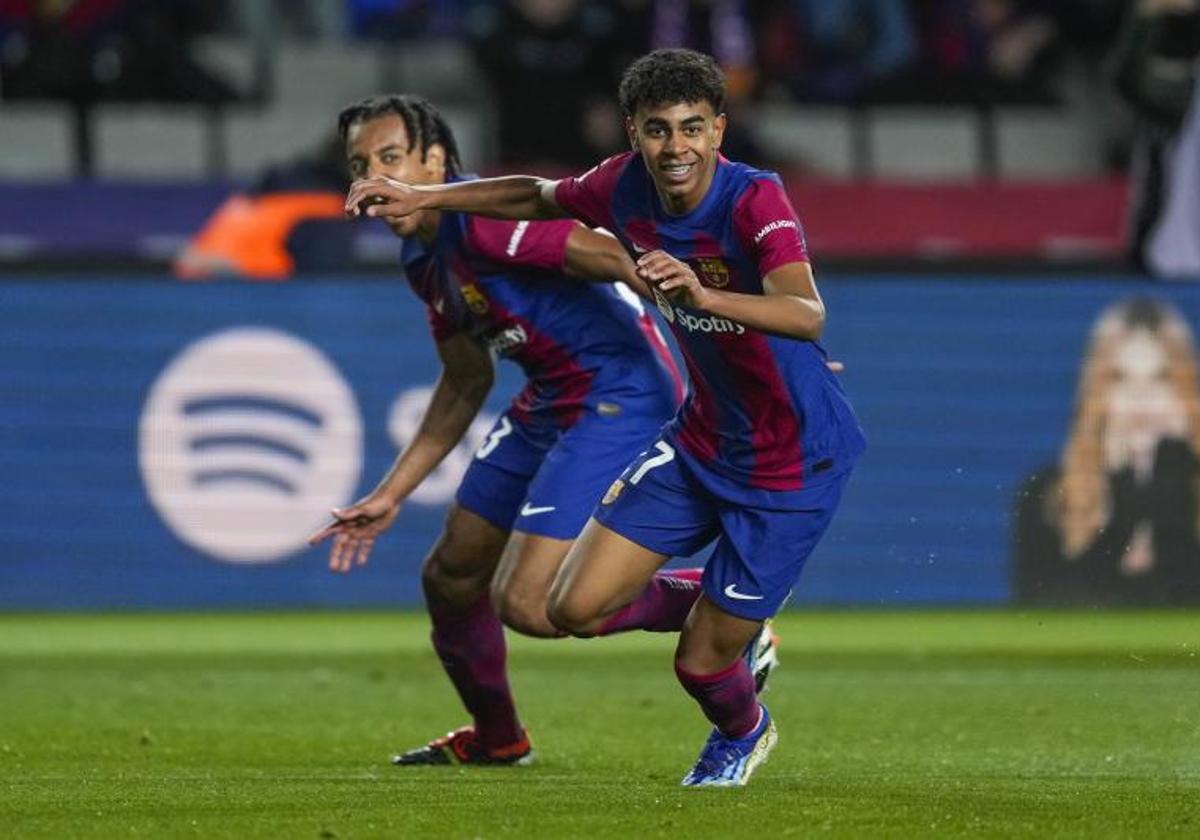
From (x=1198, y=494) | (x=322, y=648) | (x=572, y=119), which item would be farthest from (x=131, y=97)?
(x=1198, y=494)

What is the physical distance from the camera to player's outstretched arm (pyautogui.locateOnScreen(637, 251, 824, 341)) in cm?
705

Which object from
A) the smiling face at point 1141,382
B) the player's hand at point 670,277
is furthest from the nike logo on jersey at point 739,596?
the smiling face at point 1141,382

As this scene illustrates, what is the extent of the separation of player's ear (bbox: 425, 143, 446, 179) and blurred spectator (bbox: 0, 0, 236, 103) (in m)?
9.87

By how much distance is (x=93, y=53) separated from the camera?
61.0ft

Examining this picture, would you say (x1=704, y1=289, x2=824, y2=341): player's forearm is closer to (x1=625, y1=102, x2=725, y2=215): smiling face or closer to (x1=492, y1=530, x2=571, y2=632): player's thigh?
(x1=625, y1=102, x2=725, y2=215): smiling face

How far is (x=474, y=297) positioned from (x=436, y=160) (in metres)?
0.47

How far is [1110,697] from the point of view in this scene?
11.3 meters

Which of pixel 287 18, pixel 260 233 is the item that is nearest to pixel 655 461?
pixel 260 233

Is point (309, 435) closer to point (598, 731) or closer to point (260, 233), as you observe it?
point (260, 233)

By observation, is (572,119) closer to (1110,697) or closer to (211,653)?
(211,653)

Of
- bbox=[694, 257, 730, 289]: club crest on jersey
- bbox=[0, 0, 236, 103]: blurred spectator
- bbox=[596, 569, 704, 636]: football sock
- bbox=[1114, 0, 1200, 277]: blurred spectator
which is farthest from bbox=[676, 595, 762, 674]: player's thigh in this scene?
bbox=[0, 0, 236, 103]: blurred spectator

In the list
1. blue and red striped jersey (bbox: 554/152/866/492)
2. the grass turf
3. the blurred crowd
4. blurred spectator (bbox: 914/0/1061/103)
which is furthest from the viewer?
blurred spectator (bbox: 914/0/1061/103)

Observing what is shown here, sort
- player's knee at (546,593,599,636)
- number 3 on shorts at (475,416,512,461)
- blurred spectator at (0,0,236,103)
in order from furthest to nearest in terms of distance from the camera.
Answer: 1. blurred spectator at (0,0,236,103)
2. number 3 on shorts at (475,416,512,461)
3. player's knee at (546,593,599,636)

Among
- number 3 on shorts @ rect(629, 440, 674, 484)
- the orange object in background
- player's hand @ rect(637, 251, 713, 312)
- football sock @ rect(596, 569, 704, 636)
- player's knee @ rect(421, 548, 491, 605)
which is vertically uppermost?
player's hand @ rect(637, 251, 713, 312)
